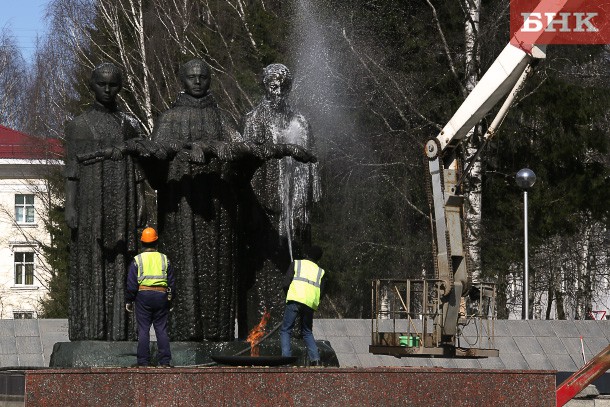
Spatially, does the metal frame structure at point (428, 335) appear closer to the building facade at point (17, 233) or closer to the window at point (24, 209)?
the building facade at point (17, 233)

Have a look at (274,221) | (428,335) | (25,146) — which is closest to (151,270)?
(274,221)

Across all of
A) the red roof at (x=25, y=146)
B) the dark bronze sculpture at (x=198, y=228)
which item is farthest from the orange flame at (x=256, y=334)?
the red roof at (x=25, y=146)

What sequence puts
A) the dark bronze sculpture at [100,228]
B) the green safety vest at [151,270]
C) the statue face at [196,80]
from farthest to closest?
the statue face at [196,80] < the dark bronze sculpture at [100,228] < the green safety vest at [151,270]

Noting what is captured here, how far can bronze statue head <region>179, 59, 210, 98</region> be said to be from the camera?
14.2 meters

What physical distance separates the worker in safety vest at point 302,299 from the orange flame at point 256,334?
244mm

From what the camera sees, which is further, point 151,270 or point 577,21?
point 577,21

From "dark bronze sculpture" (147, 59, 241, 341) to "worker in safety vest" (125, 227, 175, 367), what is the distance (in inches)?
22.2

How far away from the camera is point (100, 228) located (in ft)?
45.8

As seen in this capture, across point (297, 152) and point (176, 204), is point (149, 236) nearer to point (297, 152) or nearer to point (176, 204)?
point (176, 204)

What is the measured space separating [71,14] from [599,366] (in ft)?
93.2

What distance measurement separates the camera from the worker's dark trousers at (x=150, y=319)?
42.6 feet

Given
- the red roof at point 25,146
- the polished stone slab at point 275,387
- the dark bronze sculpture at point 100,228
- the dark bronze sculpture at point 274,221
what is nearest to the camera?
the polished stone slab at point 275,387

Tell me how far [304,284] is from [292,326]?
42cm

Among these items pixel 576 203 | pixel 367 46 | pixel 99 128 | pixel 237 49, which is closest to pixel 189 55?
pixel 237 49
